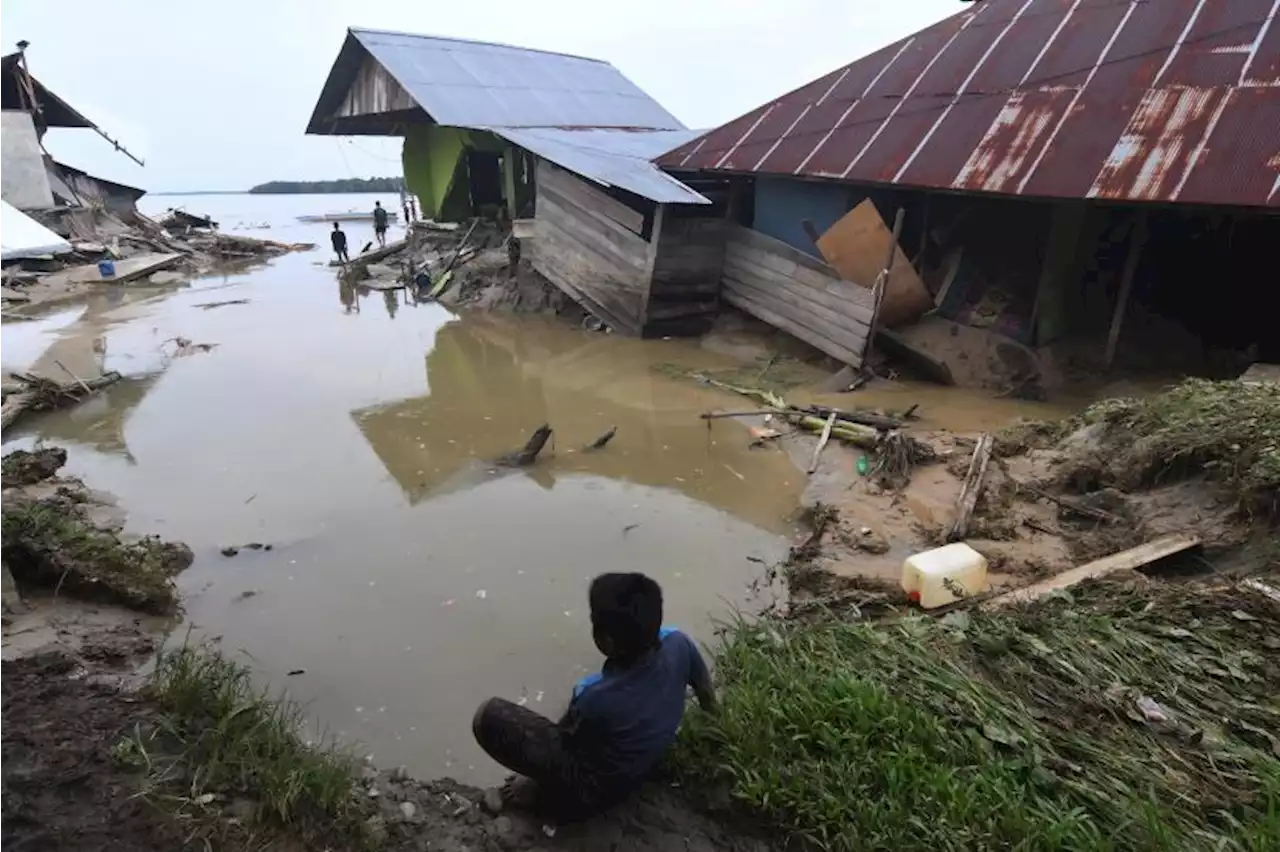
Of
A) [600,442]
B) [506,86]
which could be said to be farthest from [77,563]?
[506,86]

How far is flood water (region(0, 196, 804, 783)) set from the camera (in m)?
4.45

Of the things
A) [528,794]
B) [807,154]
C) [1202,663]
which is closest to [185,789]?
[528,794]

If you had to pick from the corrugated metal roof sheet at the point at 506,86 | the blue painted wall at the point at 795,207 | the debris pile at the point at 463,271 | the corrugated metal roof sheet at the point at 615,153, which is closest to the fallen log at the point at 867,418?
the blue painted wall at the point at 795,207

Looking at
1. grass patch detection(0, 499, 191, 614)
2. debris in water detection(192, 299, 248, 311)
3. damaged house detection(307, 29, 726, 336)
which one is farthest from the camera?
debris in water detection(192, 299, 248, 311)

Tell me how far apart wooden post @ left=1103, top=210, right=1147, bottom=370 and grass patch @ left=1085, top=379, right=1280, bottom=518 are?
312 cm

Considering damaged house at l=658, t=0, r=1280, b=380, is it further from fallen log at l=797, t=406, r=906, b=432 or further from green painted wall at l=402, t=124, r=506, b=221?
green painted wall at l=402, t=124, r=506, b=221

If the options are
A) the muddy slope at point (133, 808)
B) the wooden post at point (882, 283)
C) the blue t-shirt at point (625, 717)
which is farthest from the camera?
the wooden post at point (882, 283)

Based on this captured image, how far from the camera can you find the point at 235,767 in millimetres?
2895

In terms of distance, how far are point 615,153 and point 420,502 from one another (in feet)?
33.9

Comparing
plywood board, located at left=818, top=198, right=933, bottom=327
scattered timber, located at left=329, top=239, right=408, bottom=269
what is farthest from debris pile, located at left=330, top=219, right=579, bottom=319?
plywood board, located at left=818, top=198, right=933, bottom=327

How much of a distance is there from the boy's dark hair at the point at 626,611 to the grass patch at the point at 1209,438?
12.0 feet

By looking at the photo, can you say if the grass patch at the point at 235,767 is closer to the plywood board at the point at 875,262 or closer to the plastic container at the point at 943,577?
the plastic container at the point at 943,577

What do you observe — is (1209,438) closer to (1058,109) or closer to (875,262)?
(1058,109)

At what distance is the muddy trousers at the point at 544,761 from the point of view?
2820mm
